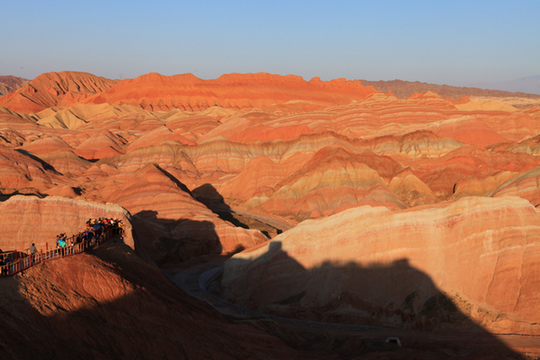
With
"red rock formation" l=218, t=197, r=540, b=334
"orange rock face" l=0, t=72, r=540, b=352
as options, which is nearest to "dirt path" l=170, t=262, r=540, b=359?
"red rock formation" l=218, t=197, r=540, b=334

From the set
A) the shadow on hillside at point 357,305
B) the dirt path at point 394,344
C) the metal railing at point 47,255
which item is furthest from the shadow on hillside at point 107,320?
the shadow on hillside at point 357,305

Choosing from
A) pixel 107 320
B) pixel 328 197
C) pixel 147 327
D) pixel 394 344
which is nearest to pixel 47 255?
pixel 107 320

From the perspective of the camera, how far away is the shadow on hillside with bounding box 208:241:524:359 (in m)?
28.5

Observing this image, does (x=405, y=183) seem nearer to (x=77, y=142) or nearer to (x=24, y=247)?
(x=24, y=247)

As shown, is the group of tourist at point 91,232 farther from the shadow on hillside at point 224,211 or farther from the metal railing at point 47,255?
the shadow on hillside at point 224,211

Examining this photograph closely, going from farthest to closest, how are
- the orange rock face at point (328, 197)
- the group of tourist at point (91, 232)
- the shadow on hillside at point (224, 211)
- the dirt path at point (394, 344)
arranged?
the shadow on hillside at point (224, 211)
the orange rock face at point (328, 197)
the group of tourist at point (91, 232)
the dirt path at point (394, 344)

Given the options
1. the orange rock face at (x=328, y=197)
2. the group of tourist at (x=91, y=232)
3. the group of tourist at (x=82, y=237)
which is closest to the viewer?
the group of tourist at (x=82, y=237)

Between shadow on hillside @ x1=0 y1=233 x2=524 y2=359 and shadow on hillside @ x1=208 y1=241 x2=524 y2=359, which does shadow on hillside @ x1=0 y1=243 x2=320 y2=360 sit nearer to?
shadow on hillside @ x1=0 y1=233 x2=524 y2=359

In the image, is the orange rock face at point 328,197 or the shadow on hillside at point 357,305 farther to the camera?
the orange rock face at point 328,197

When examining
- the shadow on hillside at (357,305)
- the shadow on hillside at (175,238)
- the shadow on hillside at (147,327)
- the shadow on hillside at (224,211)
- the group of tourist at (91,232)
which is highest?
the group of tourist at (91,232)

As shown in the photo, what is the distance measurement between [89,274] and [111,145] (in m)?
126

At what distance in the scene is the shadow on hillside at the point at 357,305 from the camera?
28.5 metres

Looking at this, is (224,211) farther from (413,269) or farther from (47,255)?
(47,255)

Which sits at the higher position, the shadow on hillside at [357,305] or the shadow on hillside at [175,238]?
the shadow on hillside at [357,305]
